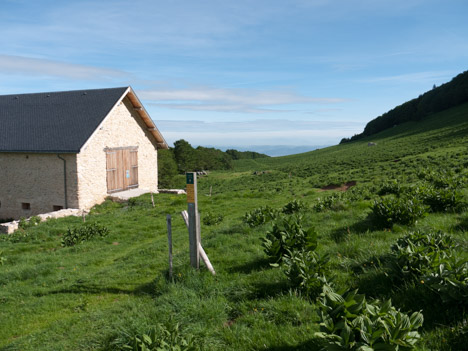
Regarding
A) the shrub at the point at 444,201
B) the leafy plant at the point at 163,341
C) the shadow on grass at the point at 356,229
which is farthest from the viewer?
the shrub at the point at 444,201

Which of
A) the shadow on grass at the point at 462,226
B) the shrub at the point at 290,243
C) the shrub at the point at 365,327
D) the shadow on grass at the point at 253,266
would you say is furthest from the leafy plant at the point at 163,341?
the shadow on grass at the point at 462,226

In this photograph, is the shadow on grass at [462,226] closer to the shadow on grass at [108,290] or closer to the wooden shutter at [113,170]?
the shadow on grass at [108,290]

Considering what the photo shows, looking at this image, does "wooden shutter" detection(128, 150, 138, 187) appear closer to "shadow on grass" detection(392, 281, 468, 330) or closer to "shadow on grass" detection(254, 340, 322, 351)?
"shadow on grass" detection(254, 340, 322, 351)

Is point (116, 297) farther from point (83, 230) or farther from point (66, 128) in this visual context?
point (66, 128)

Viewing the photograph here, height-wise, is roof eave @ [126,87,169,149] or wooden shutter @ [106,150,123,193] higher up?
roof eave @ [126,87,169,149]

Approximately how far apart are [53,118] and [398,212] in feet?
79.5

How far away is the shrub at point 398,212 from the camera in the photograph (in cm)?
785

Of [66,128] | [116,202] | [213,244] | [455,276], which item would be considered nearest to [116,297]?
[213,244]

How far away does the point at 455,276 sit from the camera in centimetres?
419

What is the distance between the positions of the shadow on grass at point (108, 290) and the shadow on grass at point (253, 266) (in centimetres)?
161

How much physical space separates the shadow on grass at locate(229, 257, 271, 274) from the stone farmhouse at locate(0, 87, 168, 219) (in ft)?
54.6

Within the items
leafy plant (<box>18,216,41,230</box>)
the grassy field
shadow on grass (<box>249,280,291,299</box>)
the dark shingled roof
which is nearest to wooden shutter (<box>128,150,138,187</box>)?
the dark shingled roof

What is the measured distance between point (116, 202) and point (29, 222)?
20.7 ft

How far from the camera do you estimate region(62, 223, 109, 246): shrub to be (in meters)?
12.8
